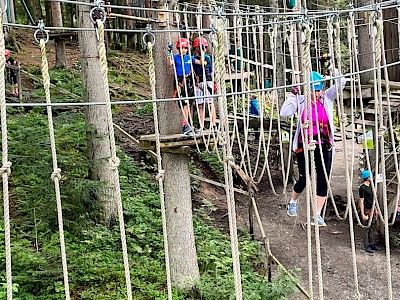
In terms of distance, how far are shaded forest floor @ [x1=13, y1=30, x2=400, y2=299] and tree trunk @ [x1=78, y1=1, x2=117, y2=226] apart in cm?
146

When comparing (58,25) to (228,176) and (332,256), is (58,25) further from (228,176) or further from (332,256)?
(228,176)

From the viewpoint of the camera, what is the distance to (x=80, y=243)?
3.55 meters

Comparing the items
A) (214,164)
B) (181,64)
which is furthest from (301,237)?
(181,64)

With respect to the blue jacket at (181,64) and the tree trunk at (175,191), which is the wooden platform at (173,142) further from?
the blue jacket at (181,64)

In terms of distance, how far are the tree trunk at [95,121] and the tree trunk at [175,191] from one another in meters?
0.54

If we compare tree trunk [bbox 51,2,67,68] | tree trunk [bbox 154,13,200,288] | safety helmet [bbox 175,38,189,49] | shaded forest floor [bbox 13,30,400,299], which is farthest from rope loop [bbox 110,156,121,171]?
tree trunk [bbox 51,2,67,68]

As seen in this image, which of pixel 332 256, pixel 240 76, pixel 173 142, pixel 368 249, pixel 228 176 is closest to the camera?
pixel 228 176

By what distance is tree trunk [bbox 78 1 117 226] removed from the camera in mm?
3693

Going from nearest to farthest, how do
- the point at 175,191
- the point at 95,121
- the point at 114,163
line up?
the point at 114,163 < the point at 175,191 < the point at 95,121

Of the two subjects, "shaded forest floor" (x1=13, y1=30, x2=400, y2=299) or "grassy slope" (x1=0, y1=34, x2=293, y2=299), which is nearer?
"grassy slope" (x1=0, y1=34, x2=293, y2=299)

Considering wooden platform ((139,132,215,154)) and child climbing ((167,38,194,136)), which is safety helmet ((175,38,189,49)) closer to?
child climbing ((167,38,194,136))

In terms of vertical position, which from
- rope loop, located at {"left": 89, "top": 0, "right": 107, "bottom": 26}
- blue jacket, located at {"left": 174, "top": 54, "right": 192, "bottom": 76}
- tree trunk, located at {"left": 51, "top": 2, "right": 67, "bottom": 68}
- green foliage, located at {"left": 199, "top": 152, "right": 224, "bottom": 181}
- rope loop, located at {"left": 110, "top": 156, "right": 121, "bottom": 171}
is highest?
tree trunk, located at {"left": 51, "top": 2, "right": 67, "bottom": 68}

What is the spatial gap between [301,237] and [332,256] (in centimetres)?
48

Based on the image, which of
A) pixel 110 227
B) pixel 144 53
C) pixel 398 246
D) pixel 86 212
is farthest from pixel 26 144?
pixel 144 53
